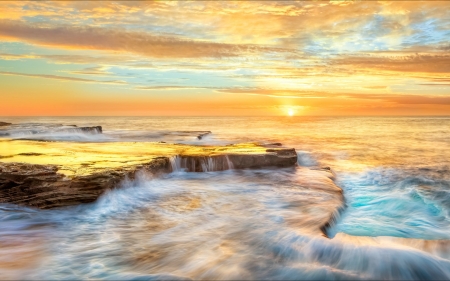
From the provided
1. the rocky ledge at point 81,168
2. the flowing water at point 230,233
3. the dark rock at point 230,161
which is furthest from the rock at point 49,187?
the dark rock at point 230,161

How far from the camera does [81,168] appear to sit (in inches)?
311

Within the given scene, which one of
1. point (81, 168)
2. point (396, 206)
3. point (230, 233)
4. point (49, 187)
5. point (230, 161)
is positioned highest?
point (81, 168)

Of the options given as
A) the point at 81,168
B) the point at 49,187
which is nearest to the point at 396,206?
the point at 81,168

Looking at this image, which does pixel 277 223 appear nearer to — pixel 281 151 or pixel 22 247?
pixel 22 247

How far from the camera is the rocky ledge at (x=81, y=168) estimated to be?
261 inches

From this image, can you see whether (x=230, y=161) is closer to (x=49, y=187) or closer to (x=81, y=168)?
(x=81, y=168)

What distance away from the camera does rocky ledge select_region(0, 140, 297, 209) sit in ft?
21.7

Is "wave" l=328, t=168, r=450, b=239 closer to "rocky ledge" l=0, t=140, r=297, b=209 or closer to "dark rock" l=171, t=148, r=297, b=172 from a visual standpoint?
"dark rock" l=171, t=148, r=297, b=172

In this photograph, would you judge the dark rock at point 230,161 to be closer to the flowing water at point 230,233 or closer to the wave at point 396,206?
Result: the flowing water at point 230,233

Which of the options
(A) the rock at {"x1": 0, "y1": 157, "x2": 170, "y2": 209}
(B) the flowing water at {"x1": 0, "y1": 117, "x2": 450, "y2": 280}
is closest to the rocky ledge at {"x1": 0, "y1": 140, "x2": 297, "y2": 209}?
(A) the rock at {"x1": 0, "y1": 157, "x2": 170, "y2": 209}

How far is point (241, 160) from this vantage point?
10852 mm

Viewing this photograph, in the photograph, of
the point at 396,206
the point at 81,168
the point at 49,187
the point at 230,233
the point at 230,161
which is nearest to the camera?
the point at 230,233

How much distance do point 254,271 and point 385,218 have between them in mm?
4330

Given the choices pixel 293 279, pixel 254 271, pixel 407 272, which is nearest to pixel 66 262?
pixel 254 271
